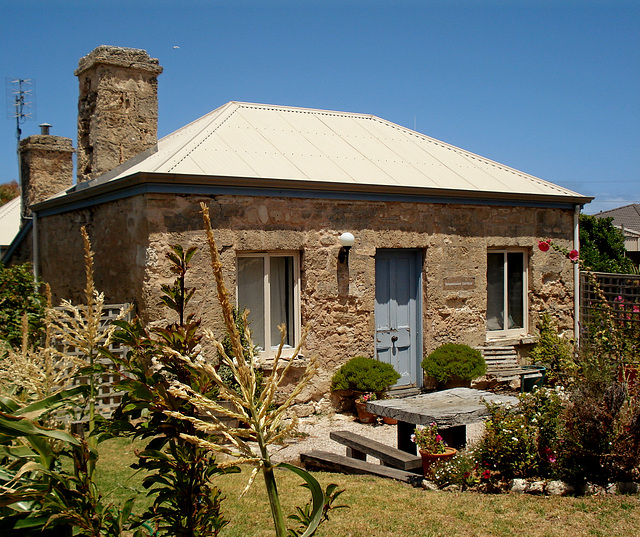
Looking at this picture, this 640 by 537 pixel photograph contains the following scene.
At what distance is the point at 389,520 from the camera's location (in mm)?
4527

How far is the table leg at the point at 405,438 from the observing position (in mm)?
6570

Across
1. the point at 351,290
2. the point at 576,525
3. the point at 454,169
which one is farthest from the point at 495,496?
the point at 454,169

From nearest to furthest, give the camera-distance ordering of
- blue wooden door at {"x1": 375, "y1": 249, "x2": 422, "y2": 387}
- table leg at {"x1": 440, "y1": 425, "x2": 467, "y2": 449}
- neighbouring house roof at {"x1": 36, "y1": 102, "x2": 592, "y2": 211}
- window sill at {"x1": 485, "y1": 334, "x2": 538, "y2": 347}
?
table leg at {"x1": 440, "y1": 425, "x2": 467, "y2": 449} < neighbouring house roof at {"x1": 36, "y1": 102, "x2": 592, "y2": 211} < blue wooden door at {"x1": 375, "y1": 249, "x2": 422, "y2": 387} < window sill at {"x1": 485, "y1": 334, "x2": 538, "y2": 347}

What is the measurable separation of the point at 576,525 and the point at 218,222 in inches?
207

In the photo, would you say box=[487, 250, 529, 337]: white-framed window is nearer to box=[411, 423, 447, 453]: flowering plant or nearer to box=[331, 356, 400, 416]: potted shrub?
box=[331, 356, 400, 416]: potted shrub

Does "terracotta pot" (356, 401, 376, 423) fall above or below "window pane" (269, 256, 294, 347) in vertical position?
below

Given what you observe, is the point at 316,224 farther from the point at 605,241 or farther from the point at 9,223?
the point at 9,223

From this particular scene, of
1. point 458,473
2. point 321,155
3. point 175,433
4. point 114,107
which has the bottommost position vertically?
point 458,473

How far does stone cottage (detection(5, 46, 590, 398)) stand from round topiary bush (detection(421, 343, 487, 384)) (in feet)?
0.90

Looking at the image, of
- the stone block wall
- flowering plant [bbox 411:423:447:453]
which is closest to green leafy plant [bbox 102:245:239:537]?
flowering plant [bbox 411:423:447:453]

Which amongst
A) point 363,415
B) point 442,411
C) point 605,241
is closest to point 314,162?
point 363,415

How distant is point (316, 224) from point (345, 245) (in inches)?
19.5

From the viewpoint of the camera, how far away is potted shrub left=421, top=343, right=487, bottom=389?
910 cm

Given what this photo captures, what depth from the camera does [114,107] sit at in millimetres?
9562
